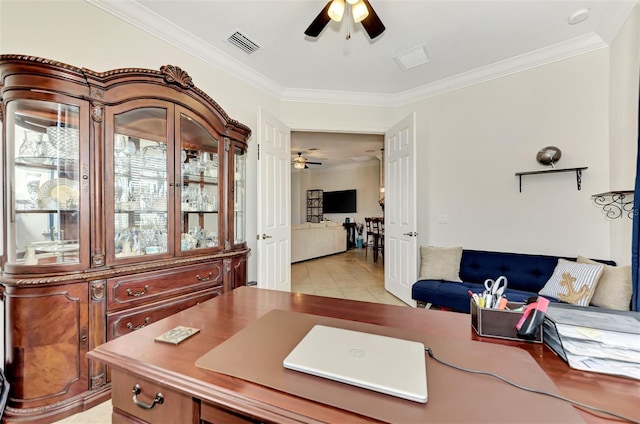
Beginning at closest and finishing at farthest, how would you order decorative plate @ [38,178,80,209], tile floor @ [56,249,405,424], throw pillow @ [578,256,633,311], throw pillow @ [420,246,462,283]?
decorative plate @ [38,178,80,209]
throw pillow @ [578,256,633,311]
throw pillow @ [420,246,462,283]
tile floor @ [56,249,405,424]

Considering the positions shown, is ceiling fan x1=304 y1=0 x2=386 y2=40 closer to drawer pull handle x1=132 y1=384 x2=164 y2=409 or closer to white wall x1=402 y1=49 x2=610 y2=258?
white wall x1=402 y1=49 x2=610 y2=258

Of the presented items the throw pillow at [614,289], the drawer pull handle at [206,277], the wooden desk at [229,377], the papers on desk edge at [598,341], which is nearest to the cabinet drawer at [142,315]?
the drawer pull handle at [206,277]

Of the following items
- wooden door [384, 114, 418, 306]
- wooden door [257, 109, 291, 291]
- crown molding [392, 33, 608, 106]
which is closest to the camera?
crown molding [392, 33, 608, 106]

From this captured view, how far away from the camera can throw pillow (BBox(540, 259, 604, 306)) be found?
213 cm

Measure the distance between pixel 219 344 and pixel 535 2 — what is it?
3243 mm

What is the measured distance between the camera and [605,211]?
8.32ft

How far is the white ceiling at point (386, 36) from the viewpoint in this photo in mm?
2150

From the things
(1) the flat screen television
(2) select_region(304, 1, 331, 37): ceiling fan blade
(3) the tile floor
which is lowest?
(3) the tile floor

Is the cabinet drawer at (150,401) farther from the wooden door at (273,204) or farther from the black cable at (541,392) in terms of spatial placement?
the wooden door at (273,204)

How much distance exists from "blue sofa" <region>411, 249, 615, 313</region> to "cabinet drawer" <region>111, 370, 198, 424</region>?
8.29ft

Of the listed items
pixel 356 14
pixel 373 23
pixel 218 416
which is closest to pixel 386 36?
pixel 373 23

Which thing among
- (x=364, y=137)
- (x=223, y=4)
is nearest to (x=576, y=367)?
(x=223, y=4)

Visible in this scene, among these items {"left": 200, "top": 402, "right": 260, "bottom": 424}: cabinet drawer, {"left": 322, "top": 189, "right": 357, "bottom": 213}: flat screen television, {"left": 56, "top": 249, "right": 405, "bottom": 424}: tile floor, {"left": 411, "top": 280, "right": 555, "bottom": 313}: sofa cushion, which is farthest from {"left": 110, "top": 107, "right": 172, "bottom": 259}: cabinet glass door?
{"left": 322, "top": 189, "right": 357, "bottom": 213}: flat screen television

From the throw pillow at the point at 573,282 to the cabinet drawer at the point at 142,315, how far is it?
3.09 metres
